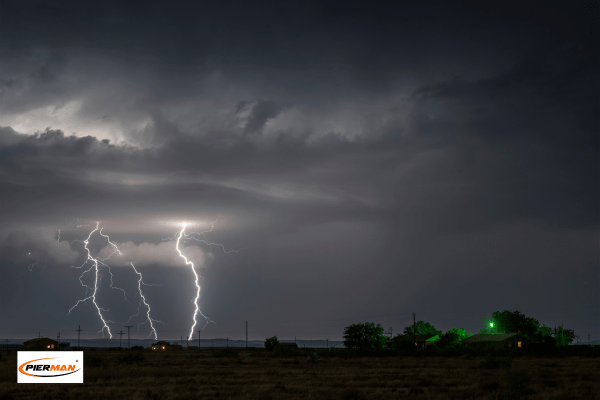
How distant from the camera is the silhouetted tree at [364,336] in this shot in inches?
3156

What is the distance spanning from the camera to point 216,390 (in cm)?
Result: 2244

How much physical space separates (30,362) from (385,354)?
1667 inches

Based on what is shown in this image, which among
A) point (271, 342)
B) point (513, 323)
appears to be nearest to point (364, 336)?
point (271, 342)

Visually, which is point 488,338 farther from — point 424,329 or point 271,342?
point 271,342

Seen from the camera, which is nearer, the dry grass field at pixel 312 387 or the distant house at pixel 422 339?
the dry grass field at pixel 312 387

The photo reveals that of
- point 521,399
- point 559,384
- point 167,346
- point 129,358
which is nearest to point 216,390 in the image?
point 521,399

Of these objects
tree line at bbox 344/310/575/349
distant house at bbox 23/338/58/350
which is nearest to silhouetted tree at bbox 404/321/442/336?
tree line at bbox 344/310/575/349

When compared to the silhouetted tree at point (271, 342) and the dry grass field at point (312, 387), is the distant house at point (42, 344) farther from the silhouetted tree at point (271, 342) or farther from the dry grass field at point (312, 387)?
the dry grass field at point (312, 387)

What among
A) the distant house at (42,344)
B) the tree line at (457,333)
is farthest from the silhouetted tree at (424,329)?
the distant house at (42,344)

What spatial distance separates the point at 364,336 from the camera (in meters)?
80.9

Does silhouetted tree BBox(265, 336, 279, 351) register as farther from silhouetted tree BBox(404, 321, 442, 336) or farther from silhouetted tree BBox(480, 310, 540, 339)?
silhouetted tree BBox(480, 310, 540, 339)

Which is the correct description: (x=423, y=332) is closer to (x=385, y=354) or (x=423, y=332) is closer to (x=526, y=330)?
(x=526, y=330)

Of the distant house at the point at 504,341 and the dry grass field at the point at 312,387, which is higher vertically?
the dry grass field at the point at 312,387

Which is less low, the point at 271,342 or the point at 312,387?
the point at 312,387
